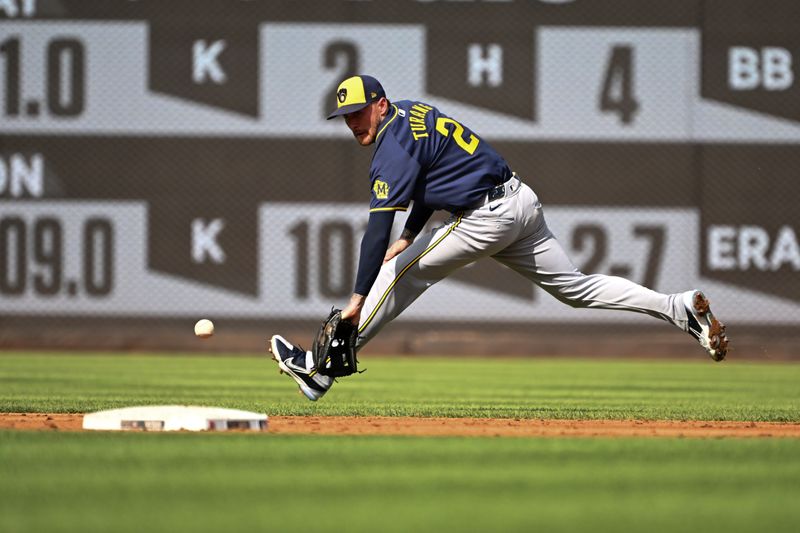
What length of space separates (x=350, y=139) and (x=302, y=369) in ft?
24.2

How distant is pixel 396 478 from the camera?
3.96 meters

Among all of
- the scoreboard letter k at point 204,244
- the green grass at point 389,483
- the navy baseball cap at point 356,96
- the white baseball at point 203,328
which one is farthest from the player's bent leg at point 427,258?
the scoreboard letter k at point 204,244

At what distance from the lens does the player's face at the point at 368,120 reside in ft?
20.4

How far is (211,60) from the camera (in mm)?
13508

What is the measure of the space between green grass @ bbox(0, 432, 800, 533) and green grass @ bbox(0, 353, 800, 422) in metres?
1.84

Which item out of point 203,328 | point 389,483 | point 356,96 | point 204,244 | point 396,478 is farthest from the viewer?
point 204,244

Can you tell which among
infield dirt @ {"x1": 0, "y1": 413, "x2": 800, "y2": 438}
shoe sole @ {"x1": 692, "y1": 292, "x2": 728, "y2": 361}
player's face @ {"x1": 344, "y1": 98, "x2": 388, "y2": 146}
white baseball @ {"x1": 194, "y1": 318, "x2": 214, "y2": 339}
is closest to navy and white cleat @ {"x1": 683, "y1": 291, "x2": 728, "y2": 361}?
shoe sole @ {"x1": 692, "y1": 292, "x2": 728, "y2": 361}

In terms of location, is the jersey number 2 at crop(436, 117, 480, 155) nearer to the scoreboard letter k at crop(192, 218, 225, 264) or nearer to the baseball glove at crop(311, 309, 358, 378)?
the baseball glove at crop(311, 309, 358, 378)

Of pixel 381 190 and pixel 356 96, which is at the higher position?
pixel 356 96

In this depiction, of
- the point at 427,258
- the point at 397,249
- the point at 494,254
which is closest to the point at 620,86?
the point at 494,254

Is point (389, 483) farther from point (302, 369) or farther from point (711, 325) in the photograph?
point (711, 325)

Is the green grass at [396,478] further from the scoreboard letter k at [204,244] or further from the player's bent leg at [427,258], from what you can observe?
the scoreboard letter k at [204,244]

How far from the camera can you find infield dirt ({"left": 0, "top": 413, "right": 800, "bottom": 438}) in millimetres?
5461

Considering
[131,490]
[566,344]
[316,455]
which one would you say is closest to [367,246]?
[316,455]
